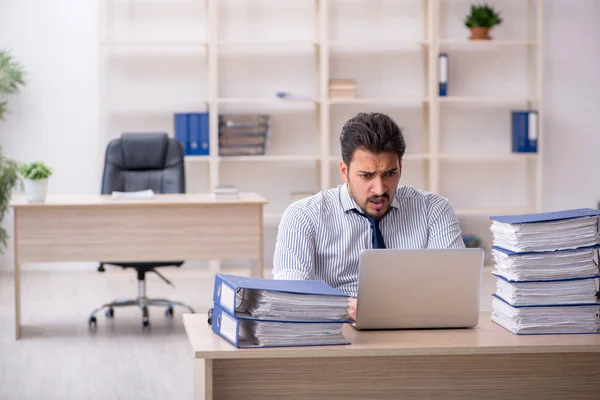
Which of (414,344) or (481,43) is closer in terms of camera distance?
(414,344)

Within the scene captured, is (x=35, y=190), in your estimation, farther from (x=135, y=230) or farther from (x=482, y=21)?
(x=482, y=21)

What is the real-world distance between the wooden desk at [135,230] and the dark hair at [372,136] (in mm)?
2416

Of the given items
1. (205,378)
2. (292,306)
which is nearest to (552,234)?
(292,306)

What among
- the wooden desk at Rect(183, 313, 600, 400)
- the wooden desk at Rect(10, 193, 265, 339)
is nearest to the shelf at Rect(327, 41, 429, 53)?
the wooden desk at Rect(10, 193, 265, 339)

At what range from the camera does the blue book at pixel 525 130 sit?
7.08 meters

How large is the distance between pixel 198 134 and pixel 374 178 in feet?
14.4

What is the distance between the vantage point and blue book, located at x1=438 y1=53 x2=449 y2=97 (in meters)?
7.00

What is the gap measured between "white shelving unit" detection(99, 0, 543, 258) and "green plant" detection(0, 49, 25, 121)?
62 cm

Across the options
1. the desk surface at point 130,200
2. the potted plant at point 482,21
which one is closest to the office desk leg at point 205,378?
the desk surface at point 130,200

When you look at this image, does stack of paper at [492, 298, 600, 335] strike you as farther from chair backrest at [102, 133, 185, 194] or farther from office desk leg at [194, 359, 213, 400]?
chair backrest at [102, 133, 185, 194]

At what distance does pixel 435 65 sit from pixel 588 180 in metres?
1.63

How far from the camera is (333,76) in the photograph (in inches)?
286

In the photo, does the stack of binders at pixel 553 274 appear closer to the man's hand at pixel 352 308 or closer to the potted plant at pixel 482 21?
the man's hand at pixel 352 308

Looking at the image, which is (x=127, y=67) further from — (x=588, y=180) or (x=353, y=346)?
(x=353, y=346)
